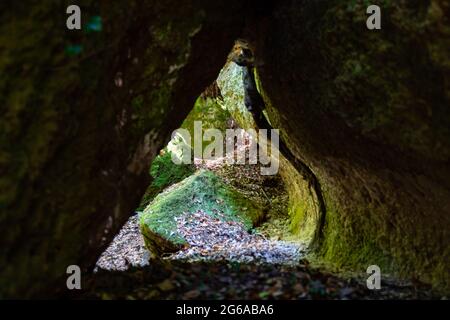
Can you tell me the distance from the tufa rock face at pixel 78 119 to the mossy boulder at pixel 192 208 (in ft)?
Answer: 17.8

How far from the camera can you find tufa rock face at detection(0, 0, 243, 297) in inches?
120

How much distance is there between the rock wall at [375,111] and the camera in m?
4.08

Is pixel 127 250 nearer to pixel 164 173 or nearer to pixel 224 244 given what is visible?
pixel 224 244

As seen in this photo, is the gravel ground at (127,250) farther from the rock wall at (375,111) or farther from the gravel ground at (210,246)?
the rock wall at (375,111)

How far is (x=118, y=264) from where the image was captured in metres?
10.5

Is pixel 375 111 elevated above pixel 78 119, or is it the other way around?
pixel 375 111

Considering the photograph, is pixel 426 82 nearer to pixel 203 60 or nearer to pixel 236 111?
pixel 203 60

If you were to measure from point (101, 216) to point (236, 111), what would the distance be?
299 inches

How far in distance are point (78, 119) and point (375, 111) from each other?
288 cm

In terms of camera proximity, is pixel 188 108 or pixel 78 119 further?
pixel 188 108

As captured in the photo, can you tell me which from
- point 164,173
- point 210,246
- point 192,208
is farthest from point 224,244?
point 164,173

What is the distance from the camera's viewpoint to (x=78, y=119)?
349cm

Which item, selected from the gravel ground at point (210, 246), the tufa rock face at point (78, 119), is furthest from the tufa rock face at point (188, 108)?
the gravel ground at point (210, 246)

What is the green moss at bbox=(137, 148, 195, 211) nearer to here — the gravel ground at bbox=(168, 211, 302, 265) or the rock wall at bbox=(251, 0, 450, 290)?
the gravel ground at bbox=(168, 211, 302, 265)
